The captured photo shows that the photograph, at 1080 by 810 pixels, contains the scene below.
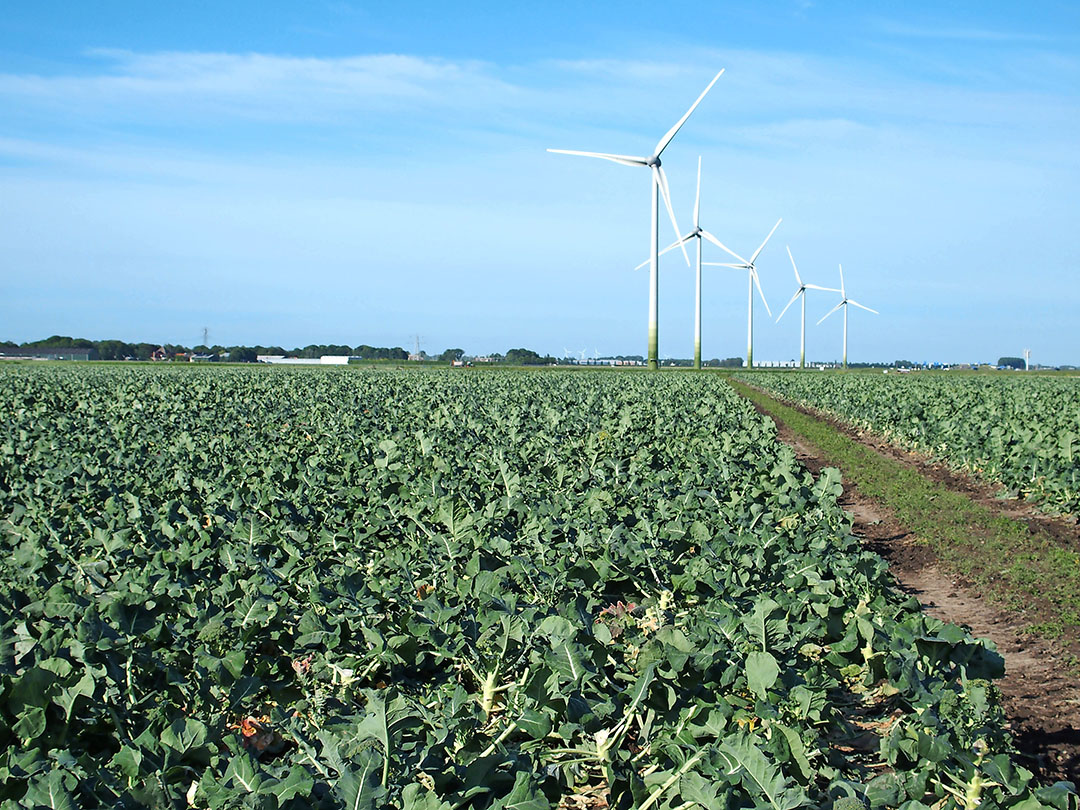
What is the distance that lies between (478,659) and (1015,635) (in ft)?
17.1

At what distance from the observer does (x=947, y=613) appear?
808cm

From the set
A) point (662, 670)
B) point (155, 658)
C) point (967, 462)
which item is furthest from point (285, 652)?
point (967, 462)

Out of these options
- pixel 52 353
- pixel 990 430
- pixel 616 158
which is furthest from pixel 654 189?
pixel 52 353

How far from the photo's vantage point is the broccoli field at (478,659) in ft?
10.7

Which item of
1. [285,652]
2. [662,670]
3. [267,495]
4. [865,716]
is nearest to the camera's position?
[662,670]

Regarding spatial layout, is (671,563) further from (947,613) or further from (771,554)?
(947,613)

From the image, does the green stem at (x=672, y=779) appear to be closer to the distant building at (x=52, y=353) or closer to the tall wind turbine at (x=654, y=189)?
the tall wind turbine at (x=654, y=189)

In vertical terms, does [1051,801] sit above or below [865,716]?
above

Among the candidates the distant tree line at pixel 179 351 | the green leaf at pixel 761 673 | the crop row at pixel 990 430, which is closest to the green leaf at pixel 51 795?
the green leaf at pixel 761 673

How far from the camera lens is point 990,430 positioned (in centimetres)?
1655

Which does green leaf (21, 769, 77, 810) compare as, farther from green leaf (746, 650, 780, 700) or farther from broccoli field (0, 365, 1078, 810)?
green leaf (746, 650, 780, 700)

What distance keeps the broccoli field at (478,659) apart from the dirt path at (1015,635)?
2.95 ft

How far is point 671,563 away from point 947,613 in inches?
139

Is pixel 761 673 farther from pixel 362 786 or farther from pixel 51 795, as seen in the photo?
pixel 51 795
